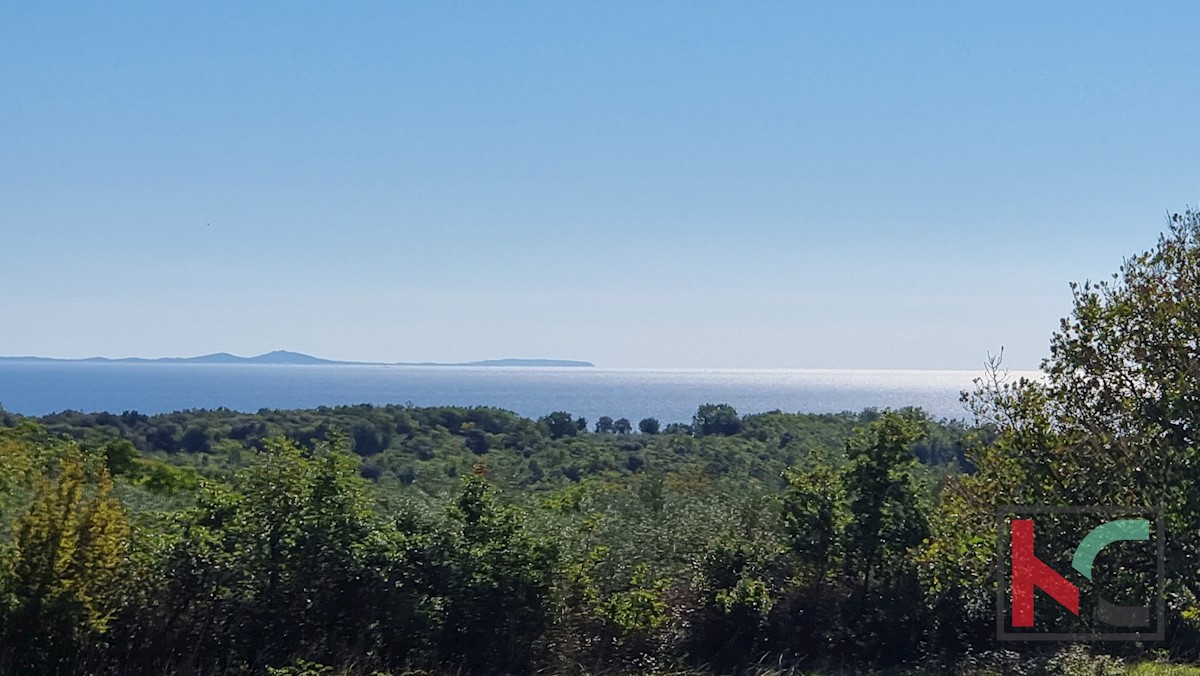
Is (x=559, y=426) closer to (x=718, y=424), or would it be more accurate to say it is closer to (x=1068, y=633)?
(x=718, y=424)

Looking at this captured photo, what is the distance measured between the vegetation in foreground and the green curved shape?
26 centimetres

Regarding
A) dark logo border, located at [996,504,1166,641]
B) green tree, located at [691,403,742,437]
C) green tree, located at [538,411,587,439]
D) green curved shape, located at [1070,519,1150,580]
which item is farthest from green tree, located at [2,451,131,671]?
green tree, located at [691,403,742,437]

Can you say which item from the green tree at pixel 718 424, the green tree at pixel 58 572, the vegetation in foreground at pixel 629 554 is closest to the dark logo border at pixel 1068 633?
the vegetation in foreground at pixel 629 554

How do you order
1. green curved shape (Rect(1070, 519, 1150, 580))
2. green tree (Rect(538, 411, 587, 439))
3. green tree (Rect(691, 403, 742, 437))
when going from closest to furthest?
1. green curved shape (Rect(1070, 519, 1150, 580))
2. green tree (Rect(538, 411, 587, 439))
3. green tree (Rect(691, 403, 742, 437))

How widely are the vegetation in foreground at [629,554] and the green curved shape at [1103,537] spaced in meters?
0.26

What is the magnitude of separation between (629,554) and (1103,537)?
714 centimetres

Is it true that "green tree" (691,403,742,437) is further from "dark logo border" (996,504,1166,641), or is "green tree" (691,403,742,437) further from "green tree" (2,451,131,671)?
"green tree" (2,451,131,671)

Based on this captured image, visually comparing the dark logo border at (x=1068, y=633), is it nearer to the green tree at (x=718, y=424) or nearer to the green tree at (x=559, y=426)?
the green tree at (x=559, y=426)

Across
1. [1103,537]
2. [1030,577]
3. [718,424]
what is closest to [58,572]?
[1030,577]

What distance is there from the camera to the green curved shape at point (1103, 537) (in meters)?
9.45

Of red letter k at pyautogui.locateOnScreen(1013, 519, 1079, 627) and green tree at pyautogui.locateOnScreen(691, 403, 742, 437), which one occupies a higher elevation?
red letter k at pyautogui.locateOnScreen(1013, 519, 1079, 627)

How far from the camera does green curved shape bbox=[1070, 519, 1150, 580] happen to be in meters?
9.45

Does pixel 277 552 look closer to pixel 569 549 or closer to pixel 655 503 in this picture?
pixel 569 549

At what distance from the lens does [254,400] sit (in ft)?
596
